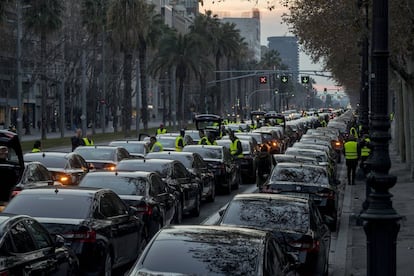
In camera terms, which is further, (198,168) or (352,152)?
(352,152)

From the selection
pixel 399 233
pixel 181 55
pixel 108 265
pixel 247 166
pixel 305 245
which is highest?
pixel 181 55

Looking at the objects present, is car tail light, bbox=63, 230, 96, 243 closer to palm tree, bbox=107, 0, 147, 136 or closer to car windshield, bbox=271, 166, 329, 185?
car windshield, bbox=271, 166, 329, 185

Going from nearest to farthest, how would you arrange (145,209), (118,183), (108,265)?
(108,265)
(145,209)
(118,183)

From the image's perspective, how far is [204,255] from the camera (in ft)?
27.0

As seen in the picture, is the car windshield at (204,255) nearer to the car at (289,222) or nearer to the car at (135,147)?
the car at (289,222)

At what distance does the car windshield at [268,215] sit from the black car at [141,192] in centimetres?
286

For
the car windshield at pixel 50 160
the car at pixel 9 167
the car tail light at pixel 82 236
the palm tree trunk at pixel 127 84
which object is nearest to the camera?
the car tail light at pixel 82 236

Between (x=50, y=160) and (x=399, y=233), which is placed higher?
(x=50, y=160)

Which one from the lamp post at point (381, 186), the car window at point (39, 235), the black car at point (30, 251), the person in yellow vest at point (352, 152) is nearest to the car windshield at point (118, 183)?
the black car at point (30, 251)

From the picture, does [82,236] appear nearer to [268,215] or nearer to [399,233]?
[268,215]

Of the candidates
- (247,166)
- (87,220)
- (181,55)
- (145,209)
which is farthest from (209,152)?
(181,55)

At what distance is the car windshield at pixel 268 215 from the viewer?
1198 cm

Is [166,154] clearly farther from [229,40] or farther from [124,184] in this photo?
[229,40]

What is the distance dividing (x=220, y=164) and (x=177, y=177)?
6.54m
